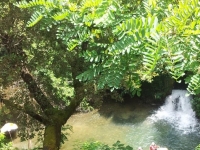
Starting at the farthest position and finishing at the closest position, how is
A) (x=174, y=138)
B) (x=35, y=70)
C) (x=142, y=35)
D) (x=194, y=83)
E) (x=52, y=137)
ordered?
(x=174, y=138), (x=52, y=137), (x=35, y=70), (x=194, y=83), (x=142, y=35)

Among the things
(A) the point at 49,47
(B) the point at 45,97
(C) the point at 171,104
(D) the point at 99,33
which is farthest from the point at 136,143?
(D) the point at 99,33

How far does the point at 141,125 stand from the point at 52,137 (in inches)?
317

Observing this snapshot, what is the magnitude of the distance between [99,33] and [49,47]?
4.61m

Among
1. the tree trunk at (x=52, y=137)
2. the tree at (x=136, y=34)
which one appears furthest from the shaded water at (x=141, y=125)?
the tree at (x=136, y=34)

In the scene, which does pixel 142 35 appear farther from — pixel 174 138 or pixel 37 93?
pixel 174 138

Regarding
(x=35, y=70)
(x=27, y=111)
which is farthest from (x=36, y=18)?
(x=27, y=111)

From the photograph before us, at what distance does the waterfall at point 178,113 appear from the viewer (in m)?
14.1

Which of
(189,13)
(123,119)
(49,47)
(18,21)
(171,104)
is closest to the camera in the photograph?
(189,13)

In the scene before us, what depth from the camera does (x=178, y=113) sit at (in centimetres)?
1580

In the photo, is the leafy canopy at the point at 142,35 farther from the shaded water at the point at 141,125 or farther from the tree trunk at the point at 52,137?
the shaded water at the point at 141,125

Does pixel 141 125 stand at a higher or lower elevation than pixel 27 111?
lower

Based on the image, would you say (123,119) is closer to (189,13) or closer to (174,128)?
(174,128)

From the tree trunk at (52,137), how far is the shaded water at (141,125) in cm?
503

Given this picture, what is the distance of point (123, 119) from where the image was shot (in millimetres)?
14680
